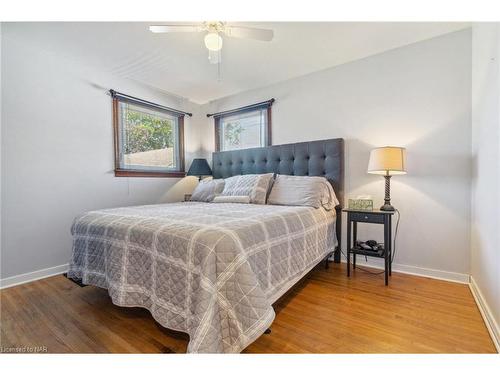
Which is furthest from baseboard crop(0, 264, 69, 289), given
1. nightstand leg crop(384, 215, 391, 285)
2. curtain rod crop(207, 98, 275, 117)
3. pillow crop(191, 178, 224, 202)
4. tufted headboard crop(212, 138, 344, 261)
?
nightstand leg crop(384, 215, 391, 285)

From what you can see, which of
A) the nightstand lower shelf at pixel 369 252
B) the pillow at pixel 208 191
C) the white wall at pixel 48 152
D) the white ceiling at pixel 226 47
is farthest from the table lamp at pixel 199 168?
the nightstand lower shelf at pixel 369 252

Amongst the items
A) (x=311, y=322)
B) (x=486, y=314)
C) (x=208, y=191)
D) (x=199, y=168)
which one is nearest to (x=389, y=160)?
(x=486, y=314)

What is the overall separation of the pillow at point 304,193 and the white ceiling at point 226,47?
1.34 meters

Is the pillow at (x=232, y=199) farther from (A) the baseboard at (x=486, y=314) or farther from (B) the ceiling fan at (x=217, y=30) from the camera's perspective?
(A) the baseboard at (x=486, y=314)

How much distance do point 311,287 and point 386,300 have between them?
23.1 inches

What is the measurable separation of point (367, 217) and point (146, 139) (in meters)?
2.99

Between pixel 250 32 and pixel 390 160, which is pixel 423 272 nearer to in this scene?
pixel 390 160

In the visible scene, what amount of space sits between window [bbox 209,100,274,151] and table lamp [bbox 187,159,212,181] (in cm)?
37

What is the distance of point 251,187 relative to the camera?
9.02 feet

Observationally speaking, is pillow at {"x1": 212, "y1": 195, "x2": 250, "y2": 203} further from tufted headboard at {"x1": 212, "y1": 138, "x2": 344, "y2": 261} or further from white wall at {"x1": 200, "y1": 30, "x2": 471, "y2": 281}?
white wall at {"x1": 200, "y1": 30, "x2": 471, "y2": 281}

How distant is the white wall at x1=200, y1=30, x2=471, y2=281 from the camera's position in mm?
2170
